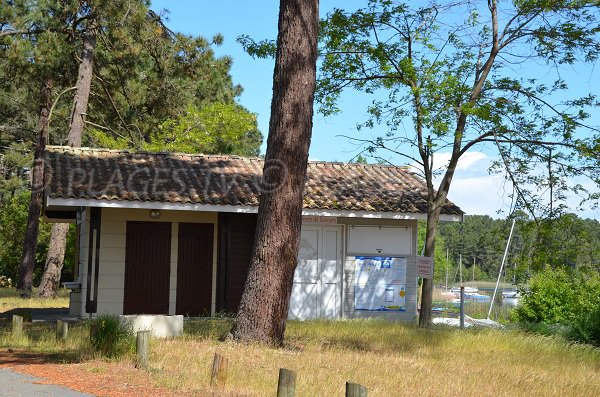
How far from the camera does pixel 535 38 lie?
765 inches

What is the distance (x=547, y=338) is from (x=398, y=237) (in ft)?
16.1

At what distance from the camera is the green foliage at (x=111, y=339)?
11859 mm

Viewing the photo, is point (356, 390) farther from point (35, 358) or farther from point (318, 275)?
point (318, 275)

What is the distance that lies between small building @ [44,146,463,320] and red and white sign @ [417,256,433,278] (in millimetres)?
1742

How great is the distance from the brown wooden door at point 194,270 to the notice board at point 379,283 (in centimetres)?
366

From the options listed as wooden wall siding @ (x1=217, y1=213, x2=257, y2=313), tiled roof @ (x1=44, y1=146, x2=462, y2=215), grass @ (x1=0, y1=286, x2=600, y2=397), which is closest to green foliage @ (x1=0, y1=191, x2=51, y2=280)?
tiled roof @ (x1=44, y1=146, x2=462, y2=215)

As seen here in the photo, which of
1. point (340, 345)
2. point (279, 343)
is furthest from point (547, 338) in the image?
point (279, 343)

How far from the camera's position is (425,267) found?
62.1 ft

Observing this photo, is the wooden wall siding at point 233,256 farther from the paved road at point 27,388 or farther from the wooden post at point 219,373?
the wooden post at point 219,373

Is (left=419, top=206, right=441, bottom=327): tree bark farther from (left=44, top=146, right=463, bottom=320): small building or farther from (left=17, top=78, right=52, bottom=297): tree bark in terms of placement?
(left=17, top=78, right=52, bottom=297): tree bark

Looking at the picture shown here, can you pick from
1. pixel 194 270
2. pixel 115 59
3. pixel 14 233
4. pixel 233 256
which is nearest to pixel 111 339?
pixel 194 270

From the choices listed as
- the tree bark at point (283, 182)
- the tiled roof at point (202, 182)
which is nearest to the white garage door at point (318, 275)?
the tiled roof at point (202, 182)

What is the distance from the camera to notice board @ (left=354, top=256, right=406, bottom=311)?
2120 cm

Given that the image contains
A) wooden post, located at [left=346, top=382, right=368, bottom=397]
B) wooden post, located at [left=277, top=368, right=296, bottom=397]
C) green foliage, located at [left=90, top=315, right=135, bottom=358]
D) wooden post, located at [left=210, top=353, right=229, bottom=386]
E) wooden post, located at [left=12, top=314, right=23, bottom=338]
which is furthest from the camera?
wooden post, located at [left=12, top=314, right=23, bottom=338]
